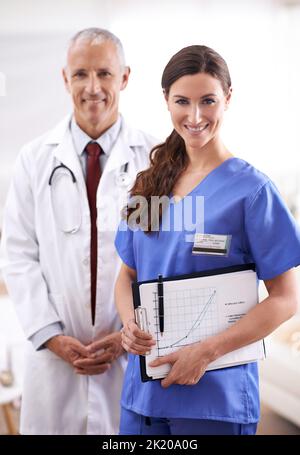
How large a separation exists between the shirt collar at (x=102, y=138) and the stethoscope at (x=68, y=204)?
63mm

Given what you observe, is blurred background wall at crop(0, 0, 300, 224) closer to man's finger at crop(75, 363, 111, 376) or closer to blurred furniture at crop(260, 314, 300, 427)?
blurred furniture at crop(260, 314, 300, 427)

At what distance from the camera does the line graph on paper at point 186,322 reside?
135cm

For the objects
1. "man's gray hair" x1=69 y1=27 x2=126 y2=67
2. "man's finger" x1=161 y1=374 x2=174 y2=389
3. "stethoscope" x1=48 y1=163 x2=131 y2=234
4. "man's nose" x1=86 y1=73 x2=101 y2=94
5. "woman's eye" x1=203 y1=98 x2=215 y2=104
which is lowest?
"man's finger" x1=161 y1=374 x2=174 y2=389

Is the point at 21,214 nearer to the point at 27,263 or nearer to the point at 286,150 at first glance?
the point at 27,263

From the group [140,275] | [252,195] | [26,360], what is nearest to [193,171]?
[252,195]

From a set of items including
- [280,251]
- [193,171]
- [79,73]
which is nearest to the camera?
[280,251]

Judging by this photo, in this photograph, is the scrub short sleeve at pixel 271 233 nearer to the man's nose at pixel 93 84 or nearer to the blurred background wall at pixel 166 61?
the blurred background wall at pixel 166 61

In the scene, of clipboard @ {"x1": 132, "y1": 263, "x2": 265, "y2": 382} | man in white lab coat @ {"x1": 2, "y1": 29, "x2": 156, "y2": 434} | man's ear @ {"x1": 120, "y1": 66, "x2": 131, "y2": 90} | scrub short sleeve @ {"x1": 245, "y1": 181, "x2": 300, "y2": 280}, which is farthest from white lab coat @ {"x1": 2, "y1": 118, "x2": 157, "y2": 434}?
scrub short sleeve @ {"x1": 245, "y1": 181, "x2": 300, "y2": 280}

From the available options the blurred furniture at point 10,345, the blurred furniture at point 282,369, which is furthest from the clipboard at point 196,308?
the blurred furniture at point 10,345

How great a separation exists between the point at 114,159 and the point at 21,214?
0.29m

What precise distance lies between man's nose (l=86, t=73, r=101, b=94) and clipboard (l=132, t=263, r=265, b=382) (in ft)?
1.69

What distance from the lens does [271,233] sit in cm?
128

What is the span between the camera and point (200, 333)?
4.45 feet

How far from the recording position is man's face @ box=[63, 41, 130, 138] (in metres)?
1.50
